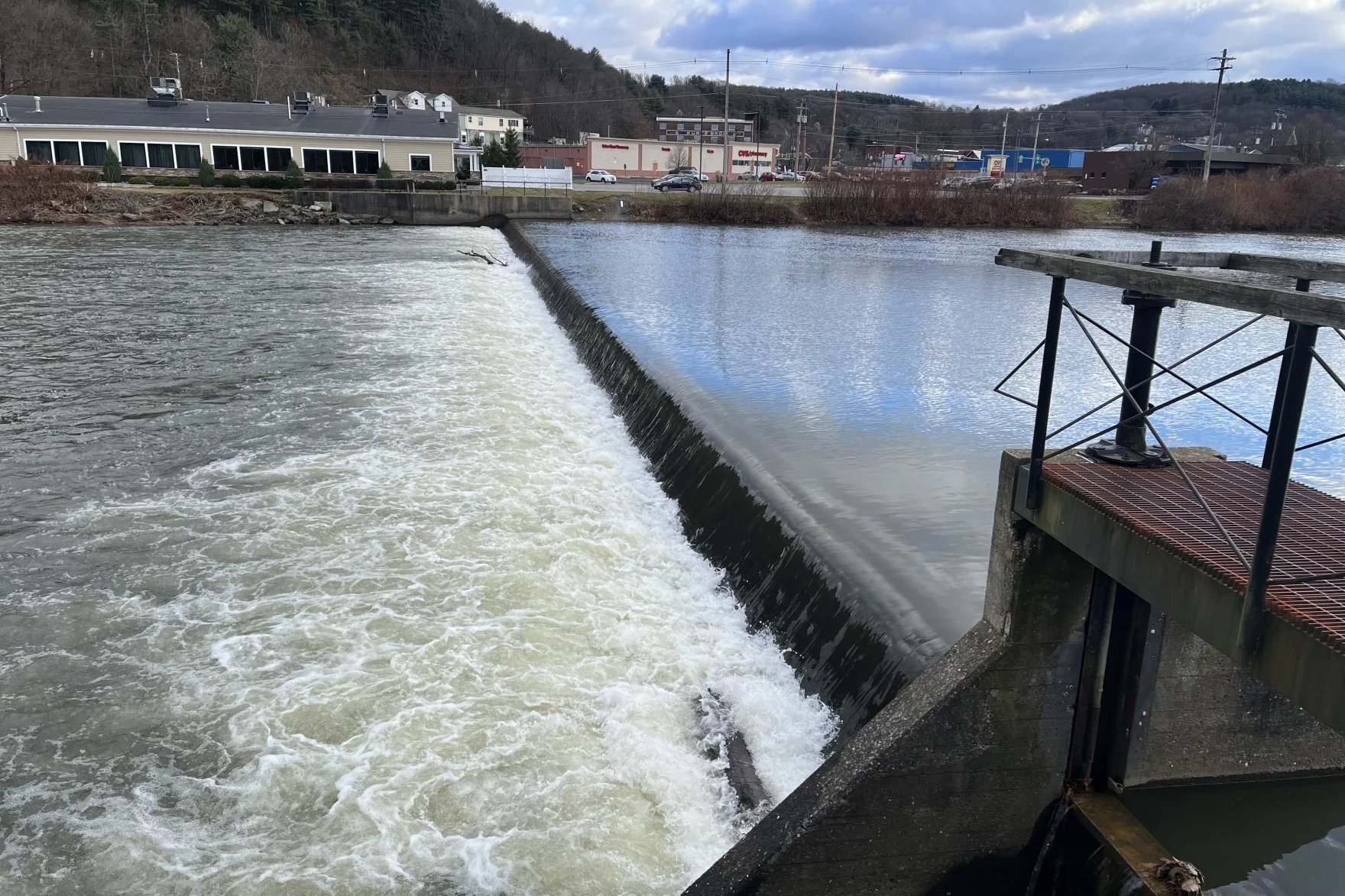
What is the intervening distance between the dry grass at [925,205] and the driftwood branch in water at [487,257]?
65.9ft

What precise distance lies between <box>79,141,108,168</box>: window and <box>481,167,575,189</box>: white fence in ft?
60.2

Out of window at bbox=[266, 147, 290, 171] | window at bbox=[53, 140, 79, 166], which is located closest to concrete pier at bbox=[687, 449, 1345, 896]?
window at bbox=[266, 147, 290, 171]

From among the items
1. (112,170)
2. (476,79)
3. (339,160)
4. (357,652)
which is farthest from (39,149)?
(476,79)

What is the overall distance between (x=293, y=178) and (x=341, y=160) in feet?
17.4

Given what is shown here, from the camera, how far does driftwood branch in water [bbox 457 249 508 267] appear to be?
28087 millimetres

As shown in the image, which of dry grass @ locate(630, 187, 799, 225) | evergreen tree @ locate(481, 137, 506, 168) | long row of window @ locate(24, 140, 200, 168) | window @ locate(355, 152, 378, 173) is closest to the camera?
dry grass @ locate(630, 187, 799, 225)

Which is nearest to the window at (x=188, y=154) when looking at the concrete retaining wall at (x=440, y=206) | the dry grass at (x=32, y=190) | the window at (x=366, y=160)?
the window at (x=366, y=160)

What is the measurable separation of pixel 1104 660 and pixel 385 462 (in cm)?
777

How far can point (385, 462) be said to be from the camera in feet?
33.2

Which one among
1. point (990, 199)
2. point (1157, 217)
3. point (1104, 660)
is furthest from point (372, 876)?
point (1157, 217)

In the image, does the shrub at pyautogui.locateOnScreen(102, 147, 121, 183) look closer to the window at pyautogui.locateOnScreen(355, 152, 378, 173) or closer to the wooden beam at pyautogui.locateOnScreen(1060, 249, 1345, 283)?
the window at pyautogui.locateOnScreen(355, 152, 378, 173)

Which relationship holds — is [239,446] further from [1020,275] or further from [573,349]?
[1020,275]

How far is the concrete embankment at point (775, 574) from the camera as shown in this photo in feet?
16.8

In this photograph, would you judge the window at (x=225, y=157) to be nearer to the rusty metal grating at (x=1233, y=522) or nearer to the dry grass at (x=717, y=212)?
the dry grass at (x=717, y=212)
